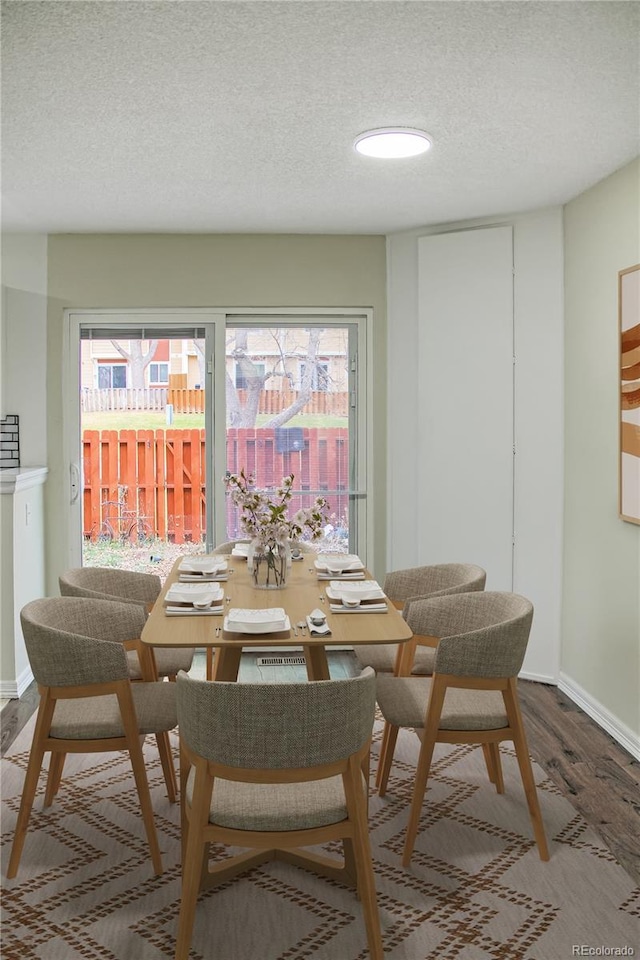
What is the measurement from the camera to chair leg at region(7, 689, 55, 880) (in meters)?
2.60

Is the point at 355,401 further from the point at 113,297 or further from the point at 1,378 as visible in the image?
the point at 1,378

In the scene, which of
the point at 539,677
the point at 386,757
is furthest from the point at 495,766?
the point at 539,677

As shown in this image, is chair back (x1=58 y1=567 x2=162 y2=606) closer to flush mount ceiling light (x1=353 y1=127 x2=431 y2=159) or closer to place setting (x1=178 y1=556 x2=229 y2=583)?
place setting (x1=178 y1=556 x2=229 y2=583)

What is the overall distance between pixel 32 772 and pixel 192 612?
69 centimetres

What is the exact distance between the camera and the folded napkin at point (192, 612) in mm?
2824

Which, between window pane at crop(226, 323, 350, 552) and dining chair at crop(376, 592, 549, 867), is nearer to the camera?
dining chair at crop(376, 592, 549, 867)

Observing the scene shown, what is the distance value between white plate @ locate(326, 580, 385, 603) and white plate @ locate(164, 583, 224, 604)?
1.33 ft

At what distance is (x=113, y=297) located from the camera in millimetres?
5098

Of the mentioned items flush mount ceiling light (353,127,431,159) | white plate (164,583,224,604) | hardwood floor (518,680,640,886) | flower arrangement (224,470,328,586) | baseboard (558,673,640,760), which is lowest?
hardwood floor (518,680,640,886)

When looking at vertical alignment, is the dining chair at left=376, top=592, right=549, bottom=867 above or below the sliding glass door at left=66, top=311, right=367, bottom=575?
below

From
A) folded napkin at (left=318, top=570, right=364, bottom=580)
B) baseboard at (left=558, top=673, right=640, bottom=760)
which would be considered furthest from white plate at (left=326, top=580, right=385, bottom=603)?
baseboard at (left=558, top=673, right=640, bottom=760)

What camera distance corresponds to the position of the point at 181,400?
5.29 metres

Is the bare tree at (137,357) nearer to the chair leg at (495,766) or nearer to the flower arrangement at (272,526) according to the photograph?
the flower arrangement at (272,526)
